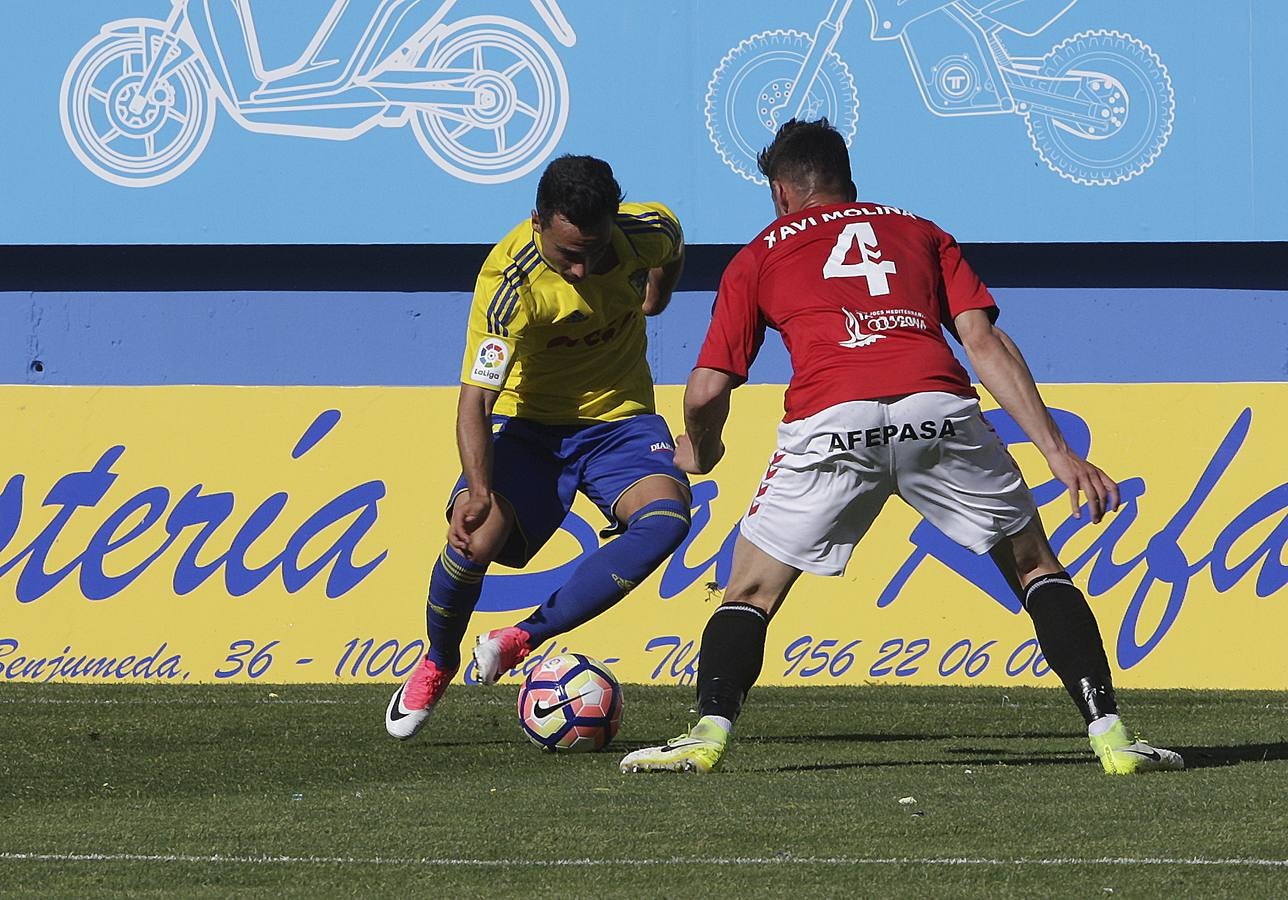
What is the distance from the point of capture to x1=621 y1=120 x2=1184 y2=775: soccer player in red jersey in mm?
5516

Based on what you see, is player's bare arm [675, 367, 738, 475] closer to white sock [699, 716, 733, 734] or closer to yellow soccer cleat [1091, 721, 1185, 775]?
white sock [699, 716, 733, 734]

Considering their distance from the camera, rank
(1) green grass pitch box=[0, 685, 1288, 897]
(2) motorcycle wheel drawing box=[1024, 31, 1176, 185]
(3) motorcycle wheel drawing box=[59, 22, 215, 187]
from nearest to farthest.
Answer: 1. (1) green grass pitch box=[0, 685, 1288, 897]
2. (2) motorcycle wheel drawing box=[1024, 31, 1176, 185]
3. (3) motorcycle wheel drawing box=[59, 22, 215, 187]

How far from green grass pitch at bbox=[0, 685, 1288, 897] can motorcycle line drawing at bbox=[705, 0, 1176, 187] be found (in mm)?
6845

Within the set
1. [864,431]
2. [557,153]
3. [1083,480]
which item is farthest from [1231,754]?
[557,153]

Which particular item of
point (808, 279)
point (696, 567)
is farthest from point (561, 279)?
point (696, 567)

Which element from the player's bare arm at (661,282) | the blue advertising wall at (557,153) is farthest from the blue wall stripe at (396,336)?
the player's bare arm at (661,282)

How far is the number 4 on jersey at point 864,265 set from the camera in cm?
565

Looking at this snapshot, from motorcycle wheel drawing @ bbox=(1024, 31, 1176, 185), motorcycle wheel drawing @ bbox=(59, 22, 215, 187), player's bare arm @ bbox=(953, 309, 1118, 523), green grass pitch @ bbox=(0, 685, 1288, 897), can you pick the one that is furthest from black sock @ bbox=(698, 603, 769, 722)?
motorcycle wheel drawing @ bbox=(59, 22, 215, 187)

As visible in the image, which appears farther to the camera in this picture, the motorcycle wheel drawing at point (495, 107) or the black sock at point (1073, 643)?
the motorcycle wheel drawing at point (495, 107)

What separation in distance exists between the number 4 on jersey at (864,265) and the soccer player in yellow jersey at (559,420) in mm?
1161

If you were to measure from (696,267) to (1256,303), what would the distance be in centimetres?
405

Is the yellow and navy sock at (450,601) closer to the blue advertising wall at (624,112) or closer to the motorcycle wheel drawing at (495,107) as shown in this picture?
the blue advertising wall at (624,112)

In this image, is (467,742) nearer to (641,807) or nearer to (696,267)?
(641,807)

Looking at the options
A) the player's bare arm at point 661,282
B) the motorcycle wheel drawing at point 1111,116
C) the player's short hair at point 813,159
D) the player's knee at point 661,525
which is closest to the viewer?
the player's short hair at point 813,159
